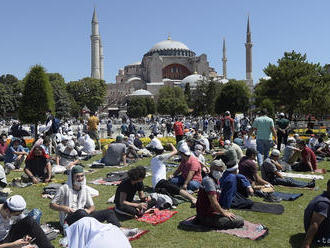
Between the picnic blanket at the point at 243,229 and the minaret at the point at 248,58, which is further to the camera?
the minaret at the point at 248,58

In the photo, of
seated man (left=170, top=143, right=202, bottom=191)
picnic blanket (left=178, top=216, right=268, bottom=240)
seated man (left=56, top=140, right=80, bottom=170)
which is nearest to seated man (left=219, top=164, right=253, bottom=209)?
picnic blanket (left=178, top=216, right=268, bottom=240)

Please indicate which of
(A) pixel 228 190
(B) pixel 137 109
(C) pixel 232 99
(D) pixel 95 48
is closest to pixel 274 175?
(A) pixel 228 190

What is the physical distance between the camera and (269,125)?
875cm

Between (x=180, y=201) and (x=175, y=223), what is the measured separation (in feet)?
3.21

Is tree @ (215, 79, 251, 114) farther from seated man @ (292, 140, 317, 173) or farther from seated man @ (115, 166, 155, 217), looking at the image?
seated man @ (115, 166, 155, 217)

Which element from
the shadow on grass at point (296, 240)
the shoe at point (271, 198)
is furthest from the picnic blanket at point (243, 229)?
the shoe at point (271, 198)

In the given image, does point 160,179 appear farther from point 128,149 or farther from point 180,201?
point 128,149

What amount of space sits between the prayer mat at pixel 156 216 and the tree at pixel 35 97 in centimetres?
1258

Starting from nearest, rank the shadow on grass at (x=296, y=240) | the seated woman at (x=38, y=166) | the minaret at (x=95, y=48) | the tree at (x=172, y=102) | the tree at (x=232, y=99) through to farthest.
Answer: the shadow on grass at (x=296, y=240) → the seated woman at (x=38, y=166) → the tree at (x=232, y=99) → the tree at (x=172, y=102) → the minaret at (x=95, y=48)

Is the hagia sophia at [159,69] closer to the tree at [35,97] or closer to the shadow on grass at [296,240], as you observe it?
the tree at [35,97]

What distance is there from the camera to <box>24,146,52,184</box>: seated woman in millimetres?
7535

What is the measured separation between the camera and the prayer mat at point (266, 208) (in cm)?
533

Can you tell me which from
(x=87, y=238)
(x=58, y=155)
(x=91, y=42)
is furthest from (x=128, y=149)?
(x=91, y=42)

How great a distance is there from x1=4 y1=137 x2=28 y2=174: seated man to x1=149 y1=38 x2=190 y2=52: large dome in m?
84.9
